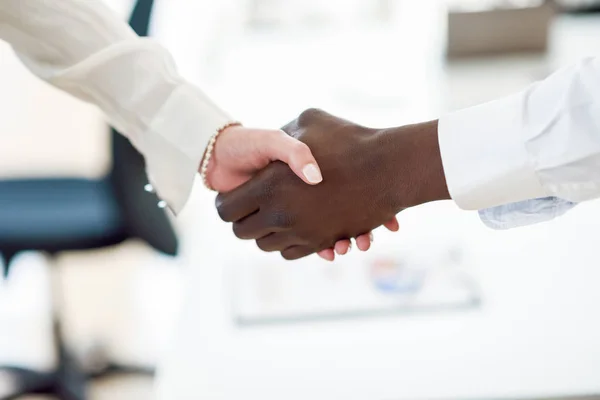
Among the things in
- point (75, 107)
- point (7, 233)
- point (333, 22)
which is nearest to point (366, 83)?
point (333, 22)

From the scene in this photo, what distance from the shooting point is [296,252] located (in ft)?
3.60

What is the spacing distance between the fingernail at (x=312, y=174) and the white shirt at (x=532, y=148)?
193 millimetres

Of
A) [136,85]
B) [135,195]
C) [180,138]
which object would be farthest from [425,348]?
[135,195]

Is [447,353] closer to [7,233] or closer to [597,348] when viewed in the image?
[597,348]

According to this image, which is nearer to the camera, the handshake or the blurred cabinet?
the handshake

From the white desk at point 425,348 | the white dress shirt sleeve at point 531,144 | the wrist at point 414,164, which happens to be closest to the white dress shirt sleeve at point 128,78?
the white desk at point 425,348

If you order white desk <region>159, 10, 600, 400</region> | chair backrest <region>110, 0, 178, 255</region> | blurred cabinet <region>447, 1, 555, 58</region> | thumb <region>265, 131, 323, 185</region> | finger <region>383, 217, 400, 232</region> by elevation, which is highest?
blurred cabinet <region>447, 1, 555, 58</region>

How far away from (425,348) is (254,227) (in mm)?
319

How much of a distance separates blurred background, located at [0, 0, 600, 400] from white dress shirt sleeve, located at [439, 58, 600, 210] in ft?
0.72

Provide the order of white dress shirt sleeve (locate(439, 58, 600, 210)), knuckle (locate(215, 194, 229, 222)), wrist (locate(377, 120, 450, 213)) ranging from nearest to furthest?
white dress shirt sleeve (locate(439, 58, 600, 210))
wrist (locate(377, 120, 450, 213))
knuckle (locate(215, 194, 229, 222))

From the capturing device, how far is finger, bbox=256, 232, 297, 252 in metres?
1.09

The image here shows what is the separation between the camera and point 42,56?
3.89 ft

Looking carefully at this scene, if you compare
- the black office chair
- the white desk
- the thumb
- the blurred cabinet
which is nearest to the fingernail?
the thumb

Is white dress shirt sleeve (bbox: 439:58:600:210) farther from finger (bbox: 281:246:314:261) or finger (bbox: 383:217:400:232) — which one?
finger (bbox: 281:246:314:261)
